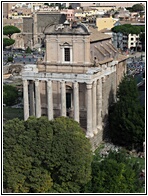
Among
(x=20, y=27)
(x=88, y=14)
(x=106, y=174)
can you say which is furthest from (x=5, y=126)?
(x=88, y=14)

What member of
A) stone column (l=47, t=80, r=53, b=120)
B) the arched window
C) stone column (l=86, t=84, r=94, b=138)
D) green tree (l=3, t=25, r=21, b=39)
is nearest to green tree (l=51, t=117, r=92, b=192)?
stone column (l=86, t=84, r=94, b=138)

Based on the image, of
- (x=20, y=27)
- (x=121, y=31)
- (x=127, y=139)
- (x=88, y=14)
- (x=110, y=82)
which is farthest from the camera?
(x=88, y=14)

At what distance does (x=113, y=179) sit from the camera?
2389 centimetres

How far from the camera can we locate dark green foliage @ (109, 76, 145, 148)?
101 feet

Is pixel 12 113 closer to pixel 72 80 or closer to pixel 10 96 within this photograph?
pixel 10 96

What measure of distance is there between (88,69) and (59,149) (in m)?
9.38

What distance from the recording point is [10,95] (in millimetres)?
46625

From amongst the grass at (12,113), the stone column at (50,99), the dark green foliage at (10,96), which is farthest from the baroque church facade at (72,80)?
the dark green foliage at (10,96)

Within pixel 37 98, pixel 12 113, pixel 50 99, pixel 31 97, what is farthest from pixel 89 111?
pixel 12 113

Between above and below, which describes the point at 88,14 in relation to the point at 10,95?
above

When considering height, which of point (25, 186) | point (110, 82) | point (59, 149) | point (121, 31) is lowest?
point (25, 186)

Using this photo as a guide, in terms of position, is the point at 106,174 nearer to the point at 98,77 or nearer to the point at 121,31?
the point at 98,77

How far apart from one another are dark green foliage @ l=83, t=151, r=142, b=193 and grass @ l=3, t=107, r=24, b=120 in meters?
17.2

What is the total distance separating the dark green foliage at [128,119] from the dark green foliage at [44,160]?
7004 mm
